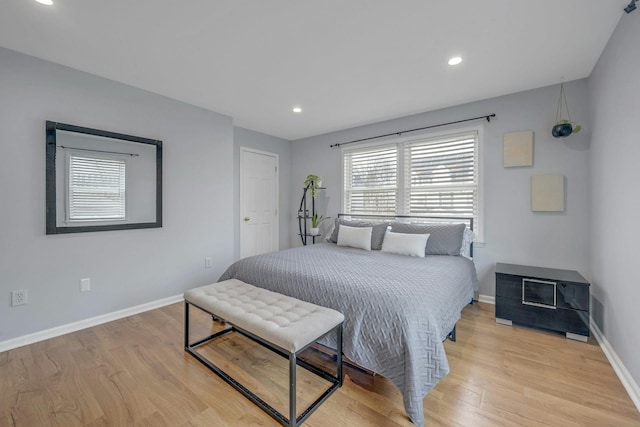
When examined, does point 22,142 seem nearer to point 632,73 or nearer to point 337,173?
point 337,173

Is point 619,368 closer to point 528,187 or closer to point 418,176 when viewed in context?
point 528,187

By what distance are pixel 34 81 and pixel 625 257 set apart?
15.5ft

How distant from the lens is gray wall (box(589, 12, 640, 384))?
172 cm

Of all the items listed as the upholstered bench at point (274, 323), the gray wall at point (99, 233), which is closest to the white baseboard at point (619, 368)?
the upholstered bench at point (274, 323)

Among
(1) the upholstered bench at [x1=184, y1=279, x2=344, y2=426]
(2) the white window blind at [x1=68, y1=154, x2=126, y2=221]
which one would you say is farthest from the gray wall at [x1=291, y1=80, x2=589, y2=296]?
(2) the white window blind at [x1=68, y1=154, x2=126, y2=221]

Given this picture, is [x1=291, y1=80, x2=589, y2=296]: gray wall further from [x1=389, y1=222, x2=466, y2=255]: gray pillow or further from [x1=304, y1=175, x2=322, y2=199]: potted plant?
[x1=304, y1=175, x2=322, y2=199]: potted plant

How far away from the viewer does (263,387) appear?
179 centimetres

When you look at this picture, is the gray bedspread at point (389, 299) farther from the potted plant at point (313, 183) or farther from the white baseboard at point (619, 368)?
the potted plant at point (313, 183)

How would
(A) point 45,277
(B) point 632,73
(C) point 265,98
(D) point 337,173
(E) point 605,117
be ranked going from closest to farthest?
(B) point 632,73 < (E) point 605,117 < (A) point 45,277 < (C) point 265,98 < (D) point 337,173

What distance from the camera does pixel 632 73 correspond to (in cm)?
174

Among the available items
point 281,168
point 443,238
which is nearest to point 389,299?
point 443,238

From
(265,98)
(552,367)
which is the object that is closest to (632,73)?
(552,367)

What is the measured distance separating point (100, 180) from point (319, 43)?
2452 mm

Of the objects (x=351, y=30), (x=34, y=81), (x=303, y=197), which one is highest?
(x=351, y=30)
